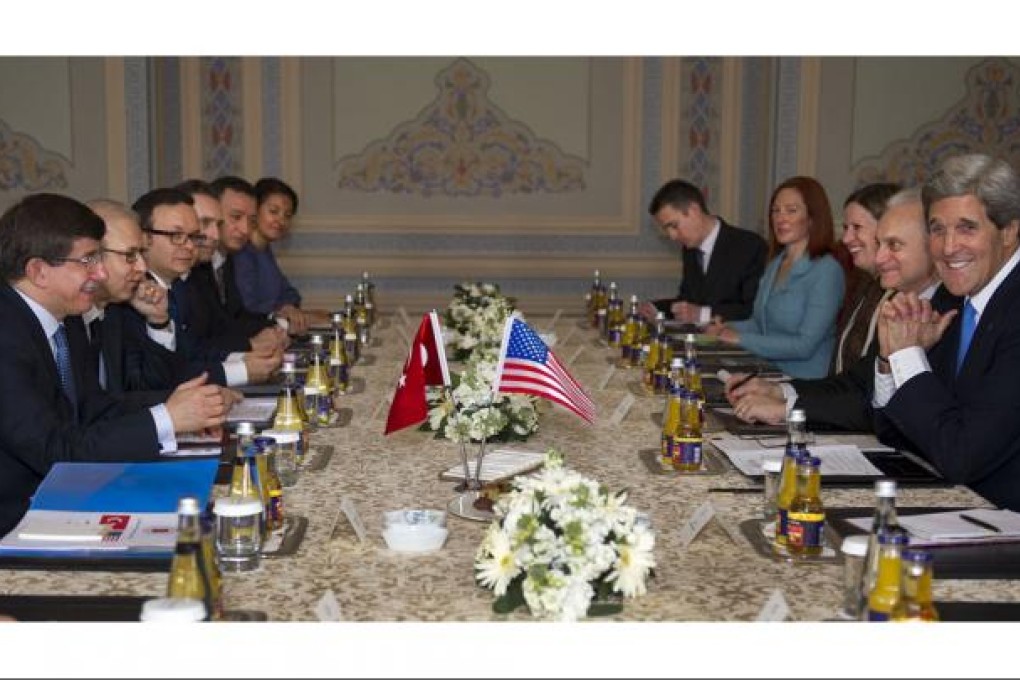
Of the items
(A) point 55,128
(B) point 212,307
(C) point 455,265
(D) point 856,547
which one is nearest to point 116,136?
(A) point 55,128

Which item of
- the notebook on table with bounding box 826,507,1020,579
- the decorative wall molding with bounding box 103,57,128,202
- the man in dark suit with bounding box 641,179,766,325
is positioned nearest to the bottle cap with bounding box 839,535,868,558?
the notebook on table with bounding box 826,507,1020,579

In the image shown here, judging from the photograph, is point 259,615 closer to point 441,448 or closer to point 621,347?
point 441,448

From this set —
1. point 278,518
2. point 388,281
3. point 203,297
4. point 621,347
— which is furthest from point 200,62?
point 278,518

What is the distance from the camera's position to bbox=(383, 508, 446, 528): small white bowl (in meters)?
2.12

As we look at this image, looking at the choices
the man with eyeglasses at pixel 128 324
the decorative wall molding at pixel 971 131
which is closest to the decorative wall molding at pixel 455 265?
the decorative wall molding at pixel 971 131

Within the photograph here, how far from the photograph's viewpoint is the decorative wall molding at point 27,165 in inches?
299

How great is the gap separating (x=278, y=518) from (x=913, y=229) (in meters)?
1.90

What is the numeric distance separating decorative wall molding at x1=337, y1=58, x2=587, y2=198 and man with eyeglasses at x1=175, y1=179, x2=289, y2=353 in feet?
9.32

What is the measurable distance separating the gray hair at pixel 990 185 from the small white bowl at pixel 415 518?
1.37 meters

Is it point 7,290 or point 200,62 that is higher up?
point 200,62

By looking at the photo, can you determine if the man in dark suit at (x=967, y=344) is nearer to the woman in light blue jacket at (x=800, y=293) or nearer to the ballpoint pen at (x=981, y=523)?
the ballpoint pen at (x=981, y=523)

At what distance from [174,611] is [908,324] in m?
1.81
